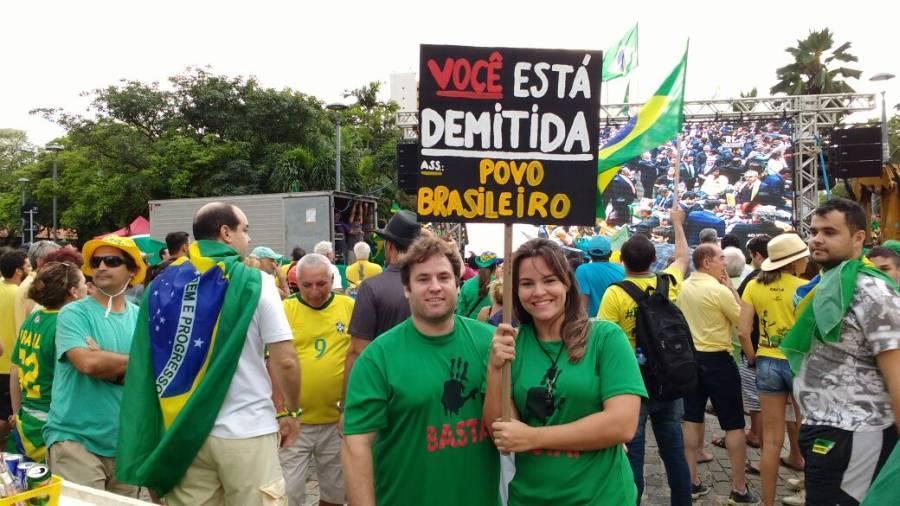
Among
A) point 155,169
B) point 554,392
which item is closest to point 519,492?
point 554,392

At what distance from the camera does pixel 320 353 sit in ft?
15.1

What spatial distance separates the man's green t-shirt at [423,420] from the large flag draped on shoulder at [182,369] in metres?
0.90

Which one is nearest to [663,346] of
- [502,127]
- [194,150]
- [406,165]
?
[502,127]

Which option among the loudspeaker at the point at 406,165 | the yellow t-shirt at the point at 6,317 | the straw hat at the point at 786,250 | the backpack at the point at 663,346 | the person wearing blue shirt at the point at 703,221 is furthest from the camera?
the person wearing blue shirt at the point at 703,221

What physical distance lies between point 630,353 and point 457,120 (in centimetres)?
113

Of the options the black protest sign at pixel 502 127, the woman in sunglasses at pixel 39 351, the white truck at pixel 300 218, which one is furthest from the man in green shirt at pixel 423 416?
the white truck at pixel 300 218

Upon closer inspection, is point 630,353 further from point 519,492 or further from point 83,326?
point 83,326

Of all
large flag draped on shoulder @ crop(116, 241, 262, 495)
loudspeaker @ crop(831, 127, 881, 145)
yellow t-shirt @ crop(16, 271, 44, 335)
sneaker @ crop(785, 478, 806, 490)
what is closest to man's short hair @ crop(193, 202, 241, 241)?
large flag draped on shoulder @ crop(116, 241, 262, 495)

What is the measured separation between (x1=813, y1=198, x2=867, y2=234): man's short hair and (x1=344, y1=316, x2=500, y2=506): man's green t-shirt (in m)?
1.92

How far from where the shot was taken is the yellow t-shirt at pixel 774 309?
5141 mm

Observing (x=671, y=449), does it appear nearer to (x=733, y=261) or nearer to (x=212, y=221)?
(x=733, y=261)

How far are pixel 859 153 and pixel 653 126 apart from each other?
10.4m

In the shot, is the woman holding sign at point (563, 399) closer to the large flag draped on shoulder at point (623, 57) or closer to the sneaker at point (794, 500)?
the sneaker at point (794, 500)

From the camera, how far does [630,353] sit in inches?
99.7
